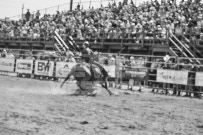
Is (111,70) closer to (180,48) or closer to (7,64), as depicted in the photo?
(180,48)

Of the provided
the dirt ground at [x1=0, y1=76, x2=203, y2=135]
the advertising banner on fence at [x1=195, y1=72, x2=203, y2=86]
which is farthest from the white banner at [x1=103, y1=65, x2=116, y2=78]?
the dirt ground at [x1=0, y1=76, x2=203, y2=135]

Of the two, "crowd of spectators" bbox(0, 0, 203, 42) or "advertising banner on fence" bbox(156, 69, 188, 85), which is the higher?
"crowd of spectators" bbox(0, 0, 203, 42)

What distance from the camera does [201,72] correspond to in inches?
621

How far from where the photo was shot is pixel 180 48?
21.0 m

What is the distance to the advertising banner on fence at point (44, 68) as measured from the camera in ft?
71.7

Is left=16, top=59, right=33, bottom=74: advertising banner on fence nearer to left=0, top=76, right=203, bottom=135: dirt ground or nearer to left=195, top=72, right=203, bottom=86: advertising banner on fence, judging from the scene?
left=195, top=72, right=203, bottom=86: advertising banner on fence

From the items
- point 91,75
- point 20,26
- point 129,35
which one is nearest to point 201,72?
point 91,75

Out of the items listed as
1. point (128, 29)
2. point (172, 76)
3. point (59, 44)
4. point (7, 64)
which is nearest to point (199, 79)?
point (172, 76)

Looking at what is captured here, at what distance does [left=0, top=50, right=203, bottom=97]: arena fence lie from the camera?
16.3m

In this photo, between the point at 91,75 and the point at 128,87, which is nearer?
the point at 91,75

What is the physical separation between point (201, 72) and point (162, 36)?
22.1ft

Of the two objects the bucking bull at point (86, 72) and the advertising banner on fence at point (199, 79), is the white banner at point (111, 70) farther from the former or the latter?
the bucking bull at point (86, 72)

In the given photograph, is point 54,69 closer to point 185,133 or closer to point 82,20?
point 82,20

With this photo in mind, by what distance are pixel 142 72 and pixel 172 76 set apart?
1983 mm
